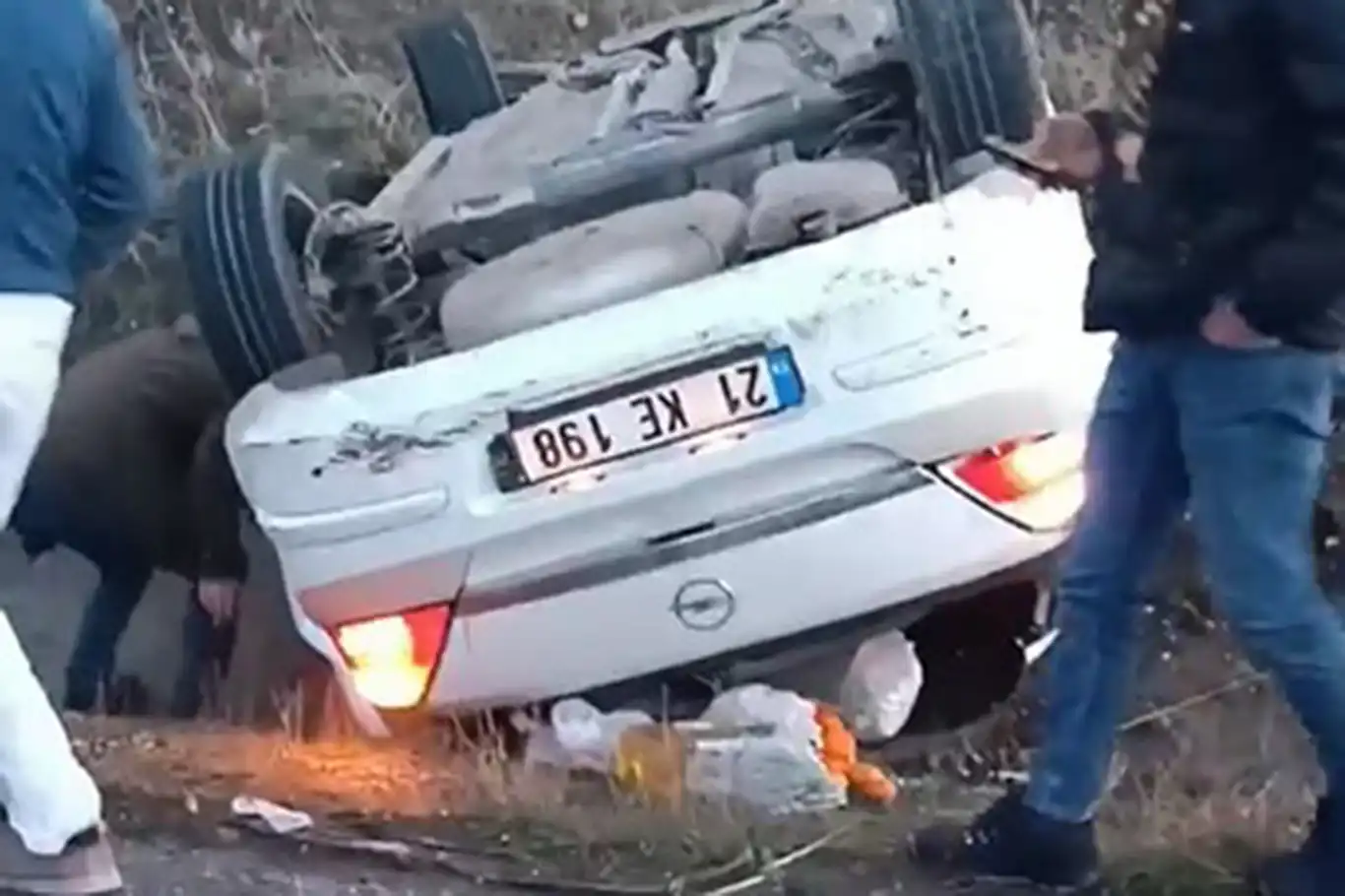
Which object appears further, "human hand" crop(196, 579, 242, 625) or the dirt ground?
"human hand" crop(196, 579, 242, 625)

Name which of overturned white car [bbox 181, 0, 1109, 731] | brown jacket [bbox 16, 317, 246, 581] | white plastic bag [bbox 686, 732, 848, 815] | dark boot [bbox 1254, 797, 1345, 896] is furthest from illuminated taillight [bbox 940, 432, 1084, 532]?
brown jacket [bbox 16, 317, 246, 581]

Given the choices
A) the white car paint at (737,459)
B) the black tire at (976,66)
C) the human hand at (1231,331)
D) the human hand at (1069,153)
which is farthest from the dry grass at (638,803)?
the black tire at (976,66)

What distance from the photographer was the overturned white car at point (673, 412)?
17.8ft

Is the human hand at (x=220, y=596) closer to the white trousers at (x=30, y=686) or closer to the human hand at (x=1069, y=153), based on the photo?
the white trousers at (x=30, y=686)

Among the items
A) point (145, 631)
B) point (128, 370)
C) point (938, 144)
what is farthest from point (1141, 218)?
point (145, 631)

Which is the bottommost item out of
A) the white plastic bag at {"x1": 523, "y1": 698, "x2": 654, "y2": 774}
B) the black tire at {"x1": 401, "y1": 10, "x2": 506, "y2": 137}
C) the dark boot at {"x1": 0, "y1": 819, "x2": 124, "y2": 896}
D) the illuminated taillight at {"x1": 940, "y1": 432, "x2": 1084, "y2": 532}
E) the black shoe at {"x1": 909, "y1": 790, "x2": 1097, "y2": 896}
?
the white plastic bag at {"x1": 523, "y1": 698, "x2": 654, "y2": 774}

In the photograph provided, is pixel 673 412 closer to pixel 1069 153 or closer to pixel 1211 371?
pixel 1069 153

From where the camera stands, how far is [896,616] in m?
5.59

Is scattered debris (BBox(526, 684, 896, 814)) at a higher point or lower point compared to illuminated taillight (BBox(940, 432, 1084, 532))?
lower

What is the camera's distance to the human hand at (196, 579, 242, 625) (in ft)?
22.1

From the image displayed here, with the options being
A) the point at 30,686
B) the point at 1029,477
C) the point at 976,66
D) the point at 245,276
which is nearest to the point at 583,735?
the point at 1029,477

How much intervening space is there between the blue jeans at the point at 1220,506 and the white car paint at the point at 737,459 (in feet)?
3.45

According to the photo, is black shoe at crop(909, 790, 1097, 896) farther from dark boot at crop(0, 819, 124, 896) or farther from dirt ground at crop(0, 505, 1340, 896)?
dark boot at crop(0, 819, 124, 896)

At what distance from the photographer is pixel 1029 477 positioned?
5.54 m
